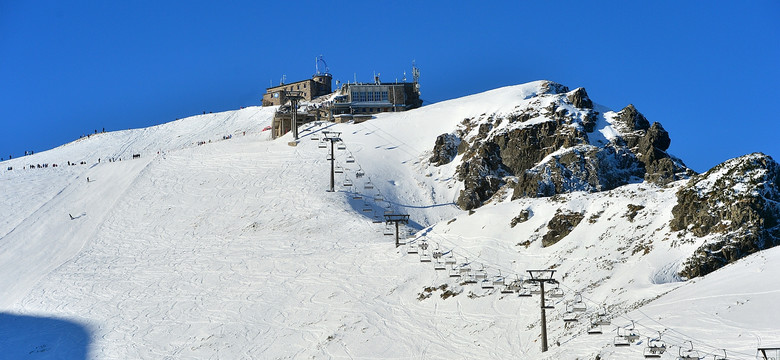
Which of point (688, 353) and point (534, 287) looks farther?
point (534, 287)

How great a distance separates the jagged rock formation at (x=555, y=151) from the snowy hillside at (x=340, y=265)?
197 cm

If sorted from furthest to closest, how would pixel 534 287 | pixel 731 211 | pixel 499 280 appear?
pixel 534 287
pixel 499 280
pixel 731 211

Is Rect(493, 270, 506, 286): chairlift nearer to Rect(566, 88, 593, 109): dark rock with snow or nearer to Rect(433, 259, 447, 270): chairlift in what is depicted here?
Rect(433, 259, 447, 270): chairlift

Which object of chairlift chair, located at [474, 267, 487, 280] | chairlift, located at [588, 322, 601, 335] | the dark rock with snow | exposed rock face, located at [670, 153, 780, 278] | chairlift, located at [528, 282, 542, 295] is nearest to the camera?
chairlift, located at [588, 322, 601, 335]

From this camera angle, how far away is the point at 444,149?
10406 cm

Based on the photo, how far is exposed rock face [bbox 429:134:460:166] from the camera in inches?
4072

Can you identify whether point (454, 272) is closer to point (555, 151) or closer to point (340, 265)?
point (340, 265)

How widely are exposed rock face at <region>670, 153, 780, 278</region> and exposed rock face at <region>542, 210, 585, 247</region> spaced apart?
28.6ft

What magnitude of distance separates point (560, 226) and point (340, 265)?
59.8 feet

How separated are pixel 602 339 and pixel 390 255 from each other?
94.4 ft

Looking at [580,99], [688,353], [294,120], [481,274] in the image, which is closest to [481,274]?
[481,274]

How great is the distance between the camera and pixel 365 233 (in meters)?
80.0

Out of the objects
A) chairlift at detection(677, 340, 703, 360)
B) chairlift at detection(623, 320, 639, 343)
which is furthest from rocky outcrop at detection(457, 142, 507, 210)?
chairlift at detection(677, 340, 703, 360)

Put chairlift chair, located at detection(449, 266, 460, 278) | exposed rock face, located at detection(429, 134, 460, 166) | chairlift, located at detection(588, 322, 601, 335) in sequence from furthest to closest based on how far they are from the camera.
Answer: exposed rock face, located at detection(429, 134, 460, 166) → chairlift chair, located at detection(449, 266, 460, 278) → chairlift, located at detection(588, 322, 601, 335)
